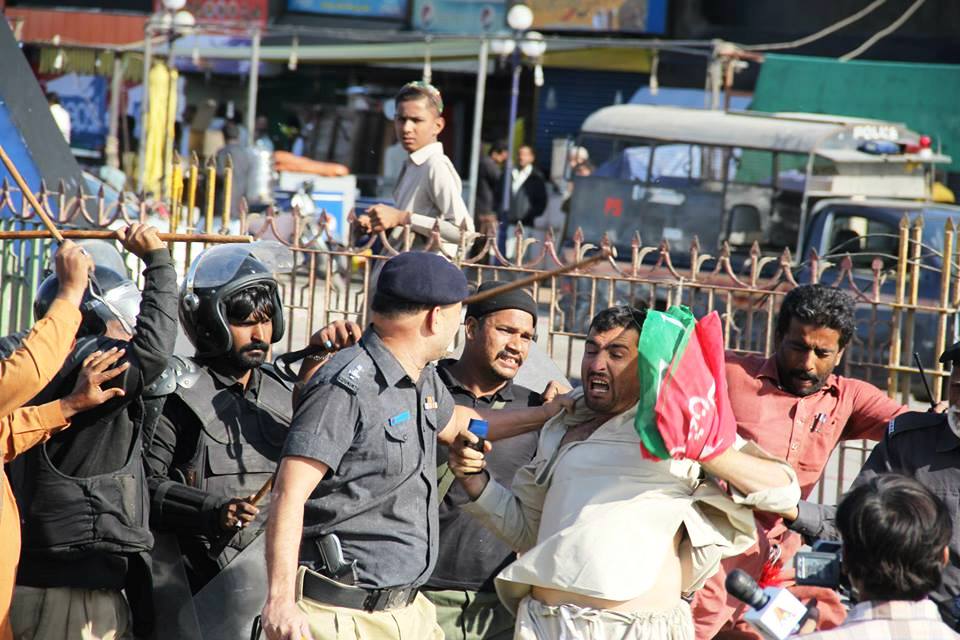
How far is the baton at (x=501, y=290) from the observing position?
13.1ft

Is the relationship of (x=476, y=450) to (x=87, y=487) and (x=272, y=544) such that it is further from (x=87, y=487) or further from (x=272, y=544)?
(x=87, y=487)

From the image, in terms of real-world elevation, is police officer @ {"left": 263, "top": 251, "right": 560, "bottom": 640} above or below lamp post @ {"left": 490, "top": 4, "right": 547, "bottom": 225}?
below

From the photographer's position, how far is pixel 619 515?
147 inches

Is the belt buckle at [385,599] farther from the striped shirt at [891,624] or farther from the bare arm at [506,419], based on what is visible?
the striped shirt at [891,624]

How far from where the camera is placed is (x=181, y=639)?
4.29 m

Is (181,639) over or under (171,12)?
under

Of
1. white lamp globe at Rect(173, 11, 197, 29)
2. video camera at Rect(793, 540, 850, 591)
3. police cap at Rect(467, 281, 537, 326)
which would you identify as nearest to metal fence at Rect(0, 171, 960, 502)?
police cap at Rect(467, 281, 537, 326)

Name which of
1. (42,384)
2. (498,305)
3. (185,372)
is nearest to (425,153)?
(498,305)

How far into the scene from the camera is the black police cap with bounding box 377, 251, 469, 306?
146 inches

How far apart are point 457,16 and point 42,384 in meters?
20.0

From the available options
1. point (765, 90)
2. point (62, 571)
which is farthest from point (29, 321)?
point (765, 90)

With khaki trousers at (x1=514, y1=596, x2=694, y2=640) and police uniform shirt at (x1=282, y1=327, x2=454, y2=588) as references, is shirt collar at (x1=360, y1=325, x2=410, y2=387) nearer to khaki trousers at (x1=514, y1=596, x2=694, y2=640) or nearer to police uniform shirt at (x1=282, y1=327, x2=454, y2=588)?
police uniform shirt at (x1=282, y1=327, x2=454, y2=588)

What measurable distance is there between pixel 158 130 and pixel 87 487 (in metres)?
16.2

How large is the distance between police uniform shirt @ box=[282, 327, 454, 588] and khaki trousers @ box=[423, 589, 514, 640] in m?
0.70
